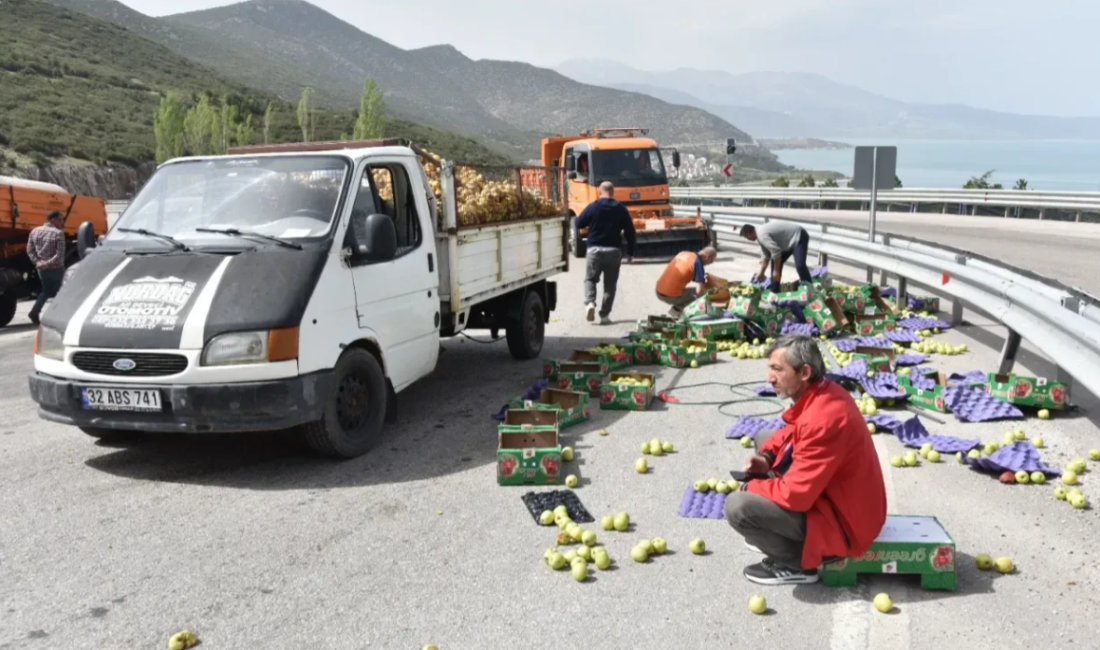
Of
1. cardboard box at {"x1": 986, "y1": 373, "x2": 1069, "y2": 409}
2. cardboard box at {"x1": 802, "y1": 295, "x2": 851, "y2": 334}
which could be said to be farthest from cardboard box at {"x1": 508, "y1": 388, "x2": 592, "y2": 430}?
cardboard box at {"x1": 802, "y1": 295, "x2": 851, "y2": 334}

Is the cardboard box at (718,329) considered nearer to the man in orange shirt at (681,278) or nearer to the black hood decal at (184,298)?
the man in orange shirt at (681,278)

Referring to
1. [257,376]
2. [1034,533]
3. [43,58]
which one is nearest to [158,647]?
[257,376]

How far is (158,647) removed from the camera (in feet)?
13.2

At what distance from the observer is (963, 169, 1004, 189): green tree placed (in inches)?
1447

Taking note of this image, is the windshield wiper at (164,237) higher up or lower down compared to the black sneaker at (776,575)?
higher up

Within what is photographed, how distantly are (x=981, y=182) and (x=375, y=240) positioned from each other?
3732cm

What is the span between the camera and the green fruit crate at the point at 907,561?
14.7ft

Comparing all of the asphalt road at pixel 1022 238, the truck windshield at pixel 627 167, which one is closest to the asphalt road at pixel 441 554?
the asphalt road at pixel 1022 238

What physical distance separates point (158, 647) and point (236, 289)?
2.69 metres

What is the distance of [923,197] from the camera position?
35469 mm

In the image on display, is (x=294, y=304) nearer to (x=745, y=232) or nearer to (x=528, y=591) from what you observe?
(x=528, y=591)

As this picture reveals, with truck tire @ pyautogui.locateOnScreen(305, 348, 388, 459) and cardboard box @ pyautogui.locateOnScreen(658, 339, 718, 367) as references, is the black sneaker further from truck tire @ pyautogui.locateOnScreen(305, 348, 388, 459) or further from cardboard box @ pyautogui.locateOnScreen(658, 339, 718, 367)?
cardboard box @ pyautogui.locateOnScreen(658, 339, 718, 367)

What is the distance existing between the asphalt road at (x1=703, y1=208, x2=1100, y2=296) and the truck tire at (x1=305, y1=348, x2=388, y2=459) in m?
11.8

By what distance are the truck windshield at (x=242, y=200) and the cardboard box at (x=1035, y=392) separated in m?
5.81
